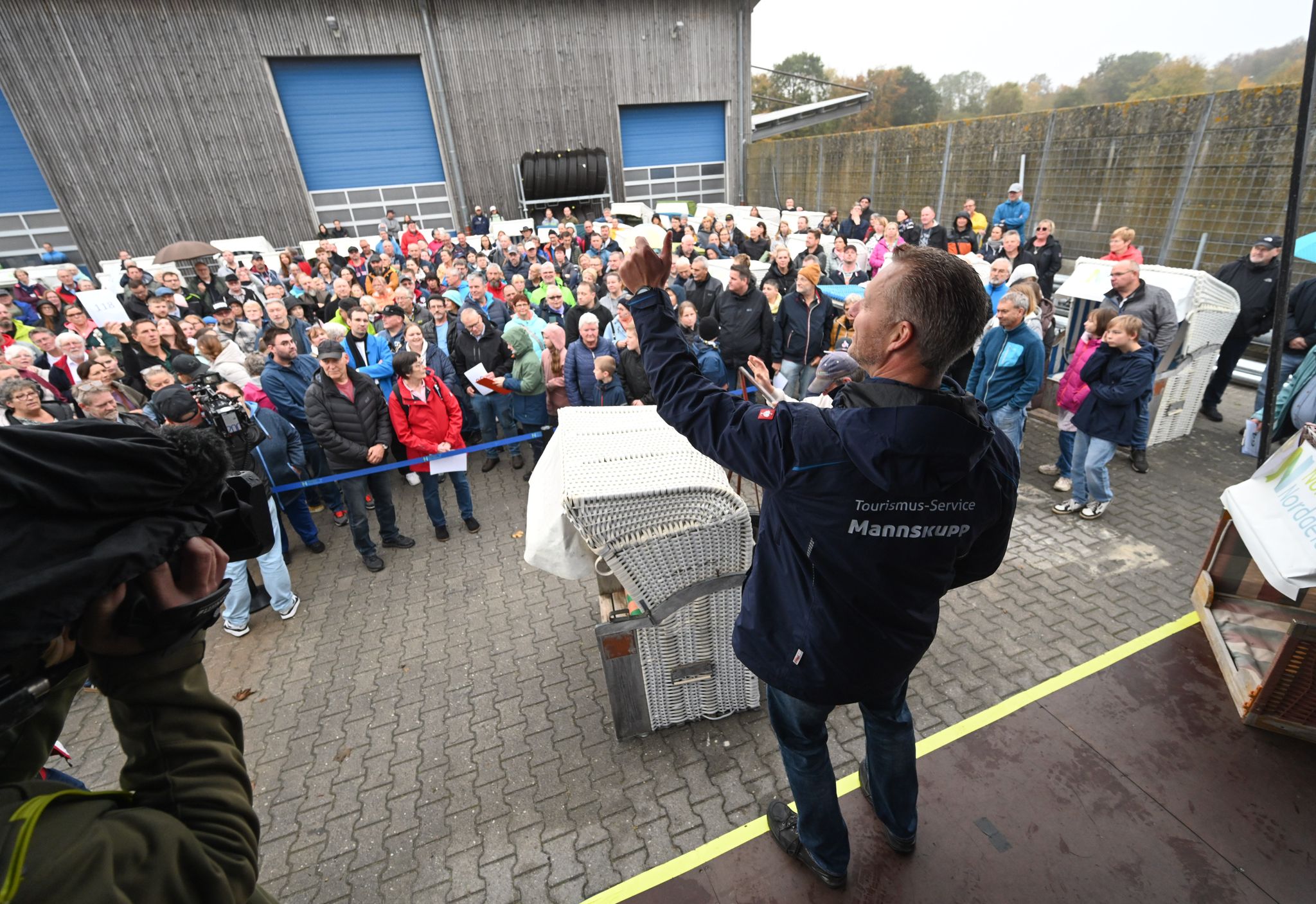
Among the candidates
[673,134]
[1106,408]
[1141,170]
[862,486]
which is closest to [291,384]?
[862,486]

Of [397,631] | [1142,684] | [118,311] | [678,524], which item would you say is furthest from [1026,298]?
[118,311]

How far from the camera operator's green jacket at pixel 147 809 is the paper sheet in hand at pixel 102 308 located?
13252 mm

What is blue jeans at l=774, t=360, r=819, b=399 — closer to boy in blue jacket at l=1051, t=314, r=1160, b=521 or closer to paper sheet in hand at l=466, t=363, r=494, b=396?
boy in blue jacket at l=1051, t=314, r=1160, b=521

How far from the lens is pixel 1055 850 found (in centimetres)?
251

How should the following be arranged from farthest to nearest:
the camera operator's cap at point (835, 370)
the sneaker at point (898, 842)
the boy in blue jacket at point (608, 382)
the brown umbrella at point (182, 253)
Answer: the brown umbrella at point (182, 253), the boy in blue jacket at point (608, 382), the camera operator's cap at point (835, 370), the sneaker at point (898, 842)

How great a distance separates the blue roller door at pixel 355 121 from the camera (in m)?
18.4

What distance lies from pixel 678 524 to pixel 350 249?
1525 centimetres

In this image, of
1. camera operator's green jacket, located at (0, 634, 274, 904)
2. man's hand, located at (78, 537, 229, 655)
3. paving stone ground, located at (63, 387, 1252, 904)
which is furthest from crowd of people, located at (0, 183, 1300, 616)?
camera operator's green jacket, located at (0, 634, 274, 904)

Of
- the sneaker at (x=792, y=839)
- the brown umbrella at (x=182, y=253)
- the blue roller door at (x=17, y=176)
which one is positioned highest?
the blue roller door at (x=17, y=176)

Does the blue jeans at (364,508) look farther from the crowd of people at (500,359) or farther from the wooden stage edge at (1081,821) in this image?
the wooden stage edge at (1081,821)

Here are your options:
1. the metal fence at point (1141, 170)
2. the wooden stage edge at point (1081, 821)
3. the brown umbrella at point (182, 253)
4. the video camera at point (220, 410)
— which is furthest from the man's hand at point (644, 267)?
the brown umbrella at point (182, 253)

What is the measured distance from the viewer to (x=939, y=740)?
308 centimetres

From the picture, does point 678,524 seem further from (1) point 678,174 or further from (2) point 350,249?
(1) point 678,174

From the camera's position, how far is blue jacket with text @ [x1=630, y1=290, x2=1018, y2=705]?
64.1 inches
